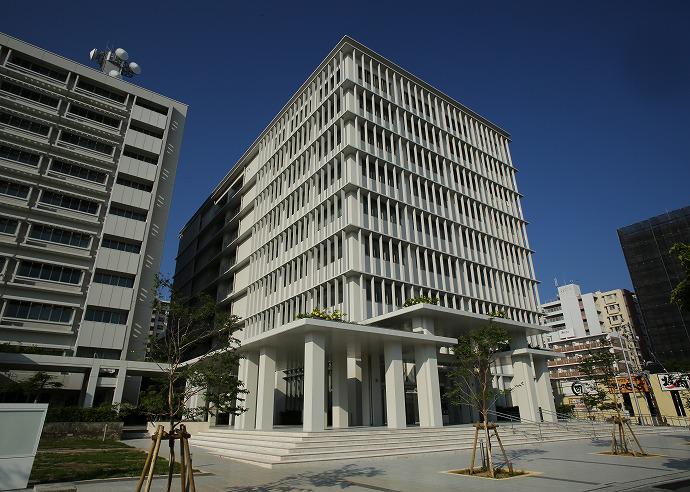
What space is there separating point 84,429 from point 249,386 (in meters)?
11.0

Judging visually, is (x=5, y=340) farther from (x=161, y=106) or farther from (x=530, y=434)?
(x=530, y=434)

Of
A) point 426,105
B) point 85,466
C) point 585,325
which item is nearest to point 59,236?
point 85,466

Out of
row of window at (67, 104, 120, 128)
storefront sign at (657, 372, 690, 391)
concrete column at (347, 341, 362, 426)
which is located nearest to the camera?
concrete column at (347, 341, 362, 426)

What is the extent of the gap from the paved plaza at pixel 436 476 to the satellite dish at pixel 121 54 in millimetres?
53052

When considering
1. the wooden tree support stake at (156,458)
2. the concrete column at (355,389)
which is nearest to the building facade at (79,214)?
the concrete column at (355,389)

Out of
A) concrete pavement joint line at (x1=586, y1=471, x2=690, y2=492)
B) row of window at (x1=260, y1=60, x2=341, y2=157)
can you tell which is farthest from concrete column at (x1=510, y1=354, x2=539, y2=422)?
row of window at (x1=260, y1=60, x2=341, y2=157)

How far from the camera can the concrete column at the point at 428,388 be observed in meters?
23.0

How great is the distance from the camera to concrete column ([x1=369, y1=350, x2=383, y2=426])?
2769 cm

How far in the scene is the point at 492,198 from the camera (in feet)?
147

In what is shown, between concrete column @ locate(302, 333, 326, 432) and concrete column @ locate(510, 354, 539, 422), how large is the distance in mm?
16753

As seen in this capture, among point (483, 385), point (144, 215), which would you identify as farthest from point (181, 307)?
point (144, 215)

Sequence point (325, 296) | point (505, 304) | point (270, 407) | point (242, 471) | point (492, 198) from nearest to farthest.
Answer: point (242, 471) → point (270, 407) → point (325, 296) → point (505, 304) → point (492, 198)

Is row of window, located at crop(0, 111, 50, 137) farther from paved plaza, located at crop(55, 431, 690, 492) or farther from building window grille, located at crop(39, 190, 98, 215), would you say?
paved plaza, located at crop(55, 431, 690, 492)

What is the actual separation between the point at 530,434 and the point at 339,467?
14656 millimetres
